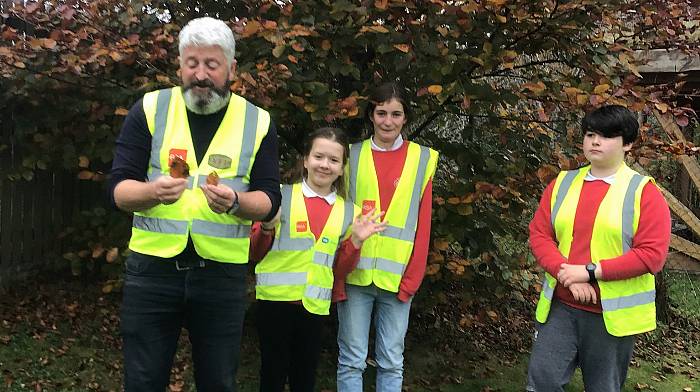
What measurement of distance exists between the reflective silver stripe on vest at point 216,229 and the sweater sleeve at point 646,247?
1.60m

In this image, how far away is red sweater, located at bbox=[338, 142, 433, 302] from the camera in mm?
3402

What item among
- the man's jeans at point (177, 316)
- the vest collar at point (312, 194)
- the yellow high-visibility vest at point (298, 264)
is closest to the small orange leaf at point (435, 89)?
the vest collar at point (312, 194)

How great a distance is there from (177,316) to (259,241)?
0.66 m

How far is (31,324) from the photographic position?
5.16 m

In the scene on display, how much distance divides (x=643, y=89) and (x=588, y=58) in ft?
1.27

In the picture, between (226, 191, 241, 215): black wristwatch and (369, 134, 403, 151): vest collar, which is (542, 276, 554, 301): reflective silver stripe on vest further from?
(226, 191, 241, 215): black wristwatch

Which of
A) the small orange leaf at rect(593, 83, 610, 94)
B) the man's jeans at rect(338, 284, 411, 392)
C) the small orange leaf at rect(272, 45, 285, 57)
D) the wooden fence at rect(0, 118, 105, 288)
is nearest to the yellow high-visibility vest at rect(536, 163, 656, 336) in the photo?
the small orange leaf at rect(593, 83, 610, 94)

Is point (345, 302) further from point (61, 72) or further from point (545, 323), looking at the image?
point (61, 72)

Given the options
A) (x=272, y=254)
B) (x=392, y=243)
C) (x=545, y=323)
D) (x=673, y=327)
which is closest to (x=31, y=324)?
(x=272, y=254)

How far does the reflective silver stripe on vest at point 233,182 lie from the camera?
94.2 inches

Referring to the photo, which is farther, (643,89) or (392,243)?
(643,89)

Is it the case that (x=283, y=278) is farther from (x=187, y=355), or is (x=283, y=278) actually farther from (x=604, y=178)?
(x=187, y=355)

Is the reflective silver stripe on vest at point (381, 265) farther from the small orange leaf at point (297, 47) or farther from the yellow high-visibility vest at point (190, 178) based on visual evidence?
the small orange leaf at point (297, 47)

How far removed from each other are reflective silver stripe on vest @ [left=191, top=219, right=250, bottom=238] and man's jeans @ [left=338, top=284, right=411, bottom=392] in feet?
3.52
